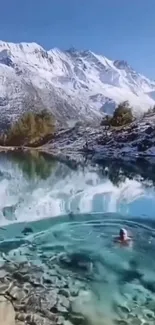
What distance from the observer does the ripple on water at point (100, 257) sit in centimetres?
1313

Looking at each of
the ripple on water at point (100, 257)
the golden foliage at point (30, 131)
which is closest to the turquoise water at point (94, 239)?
the ripple on water at point (100, 257)

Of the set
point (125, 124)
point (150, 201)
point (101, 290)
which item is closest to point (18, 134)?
point (125, 124)

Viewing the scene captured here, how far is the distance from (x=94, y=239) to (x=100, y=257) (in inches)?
110

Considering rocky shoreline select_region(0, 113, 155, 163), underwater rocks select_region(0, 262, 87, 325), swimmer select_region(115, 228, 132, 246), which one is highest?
rocky shoreline select_region(0, 113, 155, 163)

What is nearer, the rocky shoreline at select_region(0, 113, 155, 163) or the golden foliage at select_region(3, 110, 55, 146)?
the rocky shoreline at select_region(0, 113, 155, 163)

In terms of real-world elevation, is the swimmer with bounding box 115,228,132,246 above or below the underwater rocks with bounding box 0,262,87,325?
above

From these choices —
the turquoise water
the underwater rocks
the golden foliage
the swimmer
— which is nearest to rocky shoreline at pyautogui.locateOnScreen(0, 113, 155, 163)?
the golden foliage

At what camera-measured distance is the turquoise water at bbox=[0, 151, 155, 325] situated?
13.5 meters

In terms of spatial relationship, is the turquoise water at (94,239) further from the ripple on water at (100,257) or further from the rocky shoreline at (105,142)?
the rocky shoreline at (105,142)

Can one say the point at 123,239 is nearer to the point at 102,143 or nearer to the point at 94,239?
the point at 94,239

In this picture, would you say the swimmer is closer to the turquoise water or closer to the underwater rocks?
the turquoise water

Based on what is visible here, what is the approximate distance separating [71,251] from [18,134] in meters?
101

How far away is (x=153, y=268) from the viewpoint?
1656cm

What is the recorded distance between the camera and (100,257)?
17828 mm
